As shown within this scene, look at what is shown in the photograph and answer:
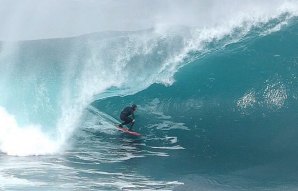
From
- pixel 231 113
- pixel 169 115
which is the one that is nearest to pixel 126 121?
pixel 169 115

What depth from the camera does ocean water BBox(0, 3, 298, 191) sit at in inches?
422

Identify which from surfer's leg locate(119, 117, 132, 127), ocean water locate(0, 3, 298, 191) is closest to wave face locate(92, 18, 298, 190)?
ocean water locate(0, 3, 298, 191)

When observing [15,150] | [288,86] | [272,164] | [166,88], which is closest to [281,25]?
[288,86]

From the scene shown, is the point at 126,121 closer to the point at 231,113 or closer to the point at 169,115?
the point at 169,115

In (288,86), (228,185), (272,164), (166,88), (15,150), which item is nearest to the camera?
(228,185)

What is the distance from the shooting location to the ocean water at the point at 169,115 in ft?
35.2

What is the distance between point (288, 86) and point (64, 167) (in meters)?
8.63

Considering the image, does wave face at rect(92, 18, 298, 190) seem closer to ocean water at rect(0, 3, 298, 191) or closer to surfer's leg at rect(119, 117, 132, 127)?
ocean water at rect(0, 3, 298, 191)

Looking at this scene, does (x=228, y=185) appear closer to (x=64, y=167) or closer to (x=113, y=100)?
(x=64, y=167)

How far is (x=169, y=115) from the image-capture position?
1638 centimetres

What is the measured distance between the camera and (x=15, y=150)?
12.9 m

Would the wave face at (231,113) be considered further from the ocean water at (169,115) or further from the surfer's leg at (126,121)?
the surfer's leg at (126,121)

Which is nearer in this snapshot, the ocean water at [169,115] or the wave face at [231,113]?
the ocean water at [169,115]

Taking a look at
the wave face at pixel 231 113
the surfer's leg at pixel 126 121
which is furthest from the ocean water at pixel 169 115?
the surfer's leg at pixel 126 121
